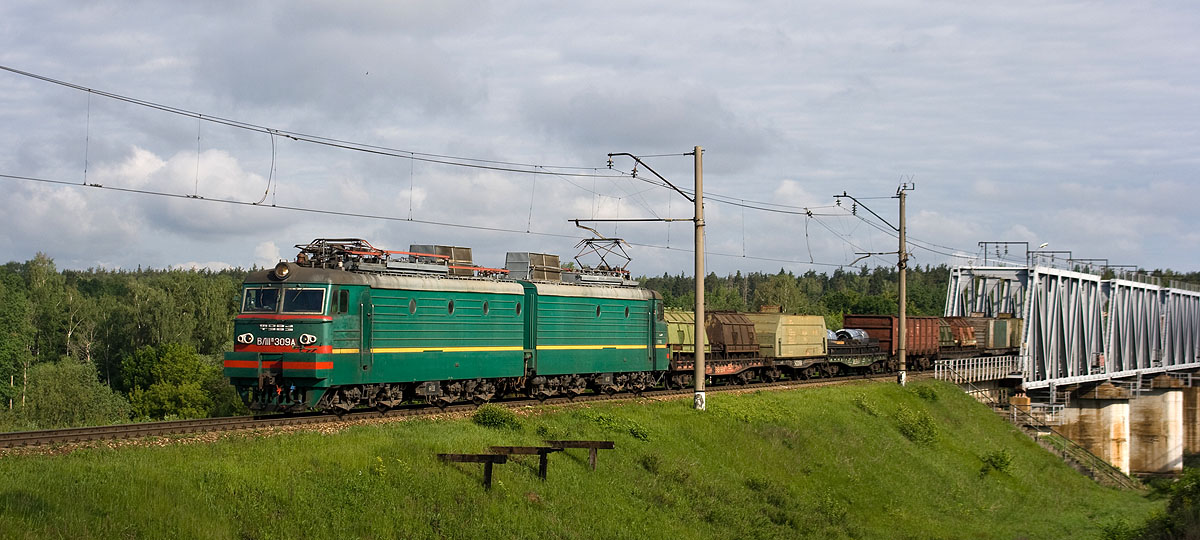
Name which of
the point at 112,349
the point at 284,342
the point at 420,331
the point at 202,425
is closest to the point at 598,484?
the point at 420,331

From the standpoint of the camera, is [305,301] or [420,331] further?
[420,331]

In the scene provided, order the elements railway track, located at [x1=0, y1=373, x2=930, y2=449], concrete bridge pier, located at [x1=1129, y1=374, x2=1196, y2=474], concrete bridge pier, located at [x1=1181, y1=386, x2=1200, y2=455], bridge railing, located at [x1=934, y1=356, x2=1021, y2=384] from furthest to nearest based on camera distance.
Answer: concrete bridge pier, located at [x1=1181, y1=386, x2=1200, y2=455] < concrete bridge pier, located at [x1=1129, y1=374, x2=1196, y2=474] < bridge railing, located at [x1=934, y1=356, x2=1021, y2=384] < railway track, located at [x1=0, y1=373, x2=930, y2=449]

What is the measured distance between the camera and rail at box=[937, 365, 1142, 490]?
5209 centimetres

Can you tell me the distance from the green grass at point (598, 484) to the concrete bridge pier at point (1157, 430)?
42.5m

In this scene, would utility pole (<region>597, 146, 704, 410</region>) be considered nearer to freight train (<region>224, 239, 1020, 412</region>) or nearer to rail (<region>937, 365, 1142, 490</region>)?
freight train (<region>224, 239, 1020, 412</region>)

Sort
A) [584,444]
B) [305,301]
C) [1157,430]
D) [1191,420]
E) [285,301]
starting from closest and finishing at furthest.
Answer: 1. [584,444]
2. [305,301]
3. [285,301]
4. [1157,430]
5. [1191,420]

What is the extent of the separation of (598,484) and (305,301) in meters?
8.13

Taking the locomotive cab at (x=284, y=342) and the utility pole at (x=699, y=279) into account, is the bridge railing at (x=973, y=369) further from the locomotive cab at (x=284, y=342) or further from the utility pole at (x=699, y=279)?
the locomotive cab at (x=284, y=342)

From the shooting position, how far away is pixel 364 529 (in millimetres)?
17094

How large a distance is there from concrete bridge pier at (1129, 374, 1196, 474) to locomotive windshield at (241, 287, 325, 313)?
254 feet

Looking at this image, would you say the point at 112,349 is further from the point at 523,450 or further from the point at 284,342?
the point at 523,450

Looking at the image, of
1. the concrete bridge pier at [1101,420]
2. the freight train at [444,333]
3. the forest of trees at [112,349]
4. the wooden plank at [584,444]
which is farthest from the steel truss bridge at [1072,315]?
the wooden plank at [584,444]

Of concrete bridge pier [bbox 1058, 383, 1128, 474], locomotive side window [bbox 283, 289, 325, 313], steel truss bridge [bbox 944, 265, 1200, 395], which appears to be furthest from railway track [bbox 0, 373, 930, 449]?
concrete bridge pier [bbox 1058, 383, 1128, 474]

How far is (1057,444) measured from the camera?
53.7m
